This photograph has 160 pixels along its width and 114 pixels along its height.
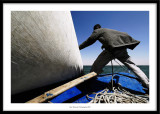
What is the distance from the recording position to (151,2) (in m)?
0.90

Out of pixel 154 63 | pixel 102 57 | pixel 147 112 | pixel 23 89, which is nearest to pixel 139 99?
pixel 147 112

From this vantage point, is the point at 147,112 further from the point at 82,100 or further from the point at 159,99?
the point at 82,100

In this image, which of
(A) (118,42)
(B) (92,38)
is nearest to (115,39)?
(A) (118,42)

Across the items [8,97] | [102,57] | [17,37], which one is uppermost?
[17,37]

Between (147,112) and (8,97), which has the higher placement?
(8,97)

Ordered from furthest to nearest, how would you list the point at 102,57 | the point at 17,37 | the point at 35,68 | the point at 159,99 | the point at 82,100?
the point at 102,57, the point at 82,100, the point at 159,99, the point at 35,68, the point at 17,37

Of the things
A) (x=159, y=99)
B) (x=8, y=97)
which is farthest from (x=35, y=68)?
(x=159, y=99)

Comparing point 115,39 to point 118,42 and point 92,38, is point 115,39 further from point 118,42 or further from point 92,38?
point 92,38

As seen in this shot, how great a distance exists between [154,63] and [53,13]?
1.56m

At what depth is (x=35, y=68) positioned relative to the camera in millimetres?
701

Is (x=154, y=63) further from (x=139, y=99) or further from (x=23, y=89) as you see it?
(x=23, y=89)

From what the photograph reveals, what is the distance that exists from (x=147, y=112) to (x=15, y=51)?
1.47 metres

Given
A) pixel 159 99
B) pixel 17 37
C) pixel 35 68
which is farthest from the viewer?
pixel 159 99

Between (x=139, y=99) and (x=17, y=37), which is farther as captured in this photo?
(x=139, y=99)
